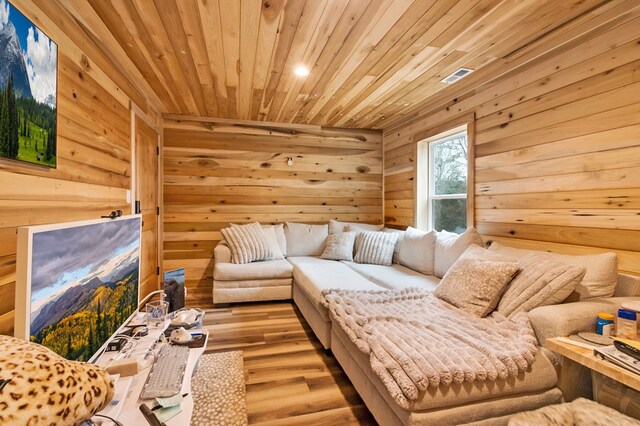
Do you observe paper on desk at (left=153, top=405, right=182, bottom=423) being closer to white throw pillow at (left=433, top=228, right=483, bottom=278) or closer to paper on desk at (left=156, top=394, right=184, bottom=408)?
paper on desk at (left=156, top=394, right=184, bottom=408)

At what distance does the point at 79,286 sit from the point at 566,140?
113 inches

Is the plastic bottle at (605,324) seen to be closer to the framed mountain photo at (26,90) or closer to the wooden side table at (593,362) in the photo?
the wooden side table at (593,362)

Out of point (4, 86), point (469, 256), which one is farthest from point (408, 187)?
point (4, 86)

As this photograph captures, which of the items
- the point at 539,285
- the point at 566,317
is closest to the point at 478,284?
the point at 539,285

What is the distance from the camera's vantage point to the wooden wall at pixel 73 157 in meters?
1.29

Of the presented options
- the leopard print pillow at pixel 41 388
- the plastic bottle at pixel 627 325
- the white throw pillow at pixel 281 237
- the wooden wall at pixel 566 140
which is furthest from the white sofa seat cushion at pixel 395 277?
the leopard print pillow at pixel 41 388

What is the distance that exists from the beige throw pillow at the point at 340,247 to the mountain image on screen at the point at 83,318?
2.63 m

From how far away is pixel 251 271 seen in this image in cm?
355

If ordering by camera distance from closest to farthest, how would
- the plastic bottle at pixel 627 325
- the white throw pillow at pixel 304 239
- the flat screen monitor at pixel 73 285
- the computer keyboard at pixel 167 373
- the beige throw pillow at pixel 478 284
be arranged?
the flat screen monitor at pixel 73 285, the computer keyboard at pixel 167 373, the plastic bottle at pixel 627 325, the beige throw pillow at pixel 478 284, the white throw pillow at pixel 304 239

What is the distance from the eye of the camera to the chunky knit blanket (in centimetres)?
128

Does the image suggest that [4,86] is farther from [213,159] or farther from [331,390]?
[213,159]

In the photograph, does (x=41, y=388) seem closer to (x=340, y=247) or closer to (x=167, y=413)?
(x=167, y=413)

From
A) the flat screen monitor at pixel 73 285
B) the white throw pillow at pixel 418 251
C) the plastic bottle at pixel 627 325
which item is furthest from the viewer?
the white throw pillow at pixel 418 251

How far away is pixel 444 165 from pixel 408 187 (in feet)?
1.94
